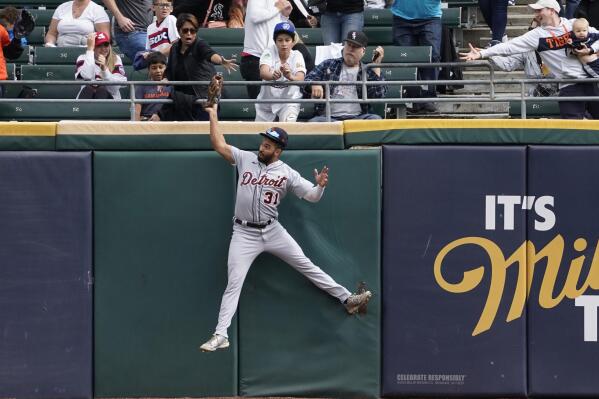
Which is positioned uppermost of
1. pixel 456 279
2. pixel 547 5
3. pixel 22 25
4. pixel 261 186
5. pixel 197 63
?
pixel 547 5

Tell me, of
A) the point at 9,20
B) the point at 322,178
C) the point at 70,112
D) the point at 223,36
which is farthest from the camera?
the point at 223,36

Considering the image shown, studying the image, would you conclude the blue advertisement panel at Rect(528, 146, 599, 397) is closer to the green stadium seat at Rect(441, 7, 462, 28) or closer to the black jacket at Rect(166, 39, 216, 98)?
the black jacket at Rect(166, 39, 216, 98)

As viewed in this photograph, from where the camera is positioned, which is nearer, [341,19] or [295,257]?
[295,257]

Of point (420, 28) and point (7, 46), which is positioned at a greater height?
point (420, 28)

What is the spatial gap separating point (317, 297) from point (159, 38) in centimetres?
380

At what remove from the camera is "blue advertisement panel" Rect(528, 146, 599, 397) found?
12.0m

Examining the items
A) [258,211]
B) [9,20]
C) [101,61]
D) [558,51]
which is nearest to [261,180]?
[258,211]

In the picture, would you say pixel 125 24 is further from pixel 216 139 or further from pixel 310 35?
pixel 216 139

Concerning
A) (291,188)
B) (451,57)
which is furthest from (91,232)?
(451,57)

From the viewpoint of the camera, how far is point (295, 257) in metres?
11.7

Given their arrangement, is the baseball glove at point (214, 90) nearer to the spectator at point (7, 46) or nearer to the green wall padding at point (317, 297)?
the green wall padding at point (317, 297)

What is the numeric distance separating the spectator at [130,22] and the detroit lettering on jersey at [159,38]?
0.81 metres

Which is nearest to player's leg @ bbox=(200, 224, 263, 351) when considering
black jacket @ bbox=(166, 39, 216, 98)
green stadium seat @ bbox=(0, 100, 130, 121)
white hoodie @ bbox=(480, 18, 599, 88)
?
black jacket @ bbox=(166, 39, 216, 98)

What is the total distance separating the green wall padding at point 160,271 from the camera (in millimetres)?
11930
